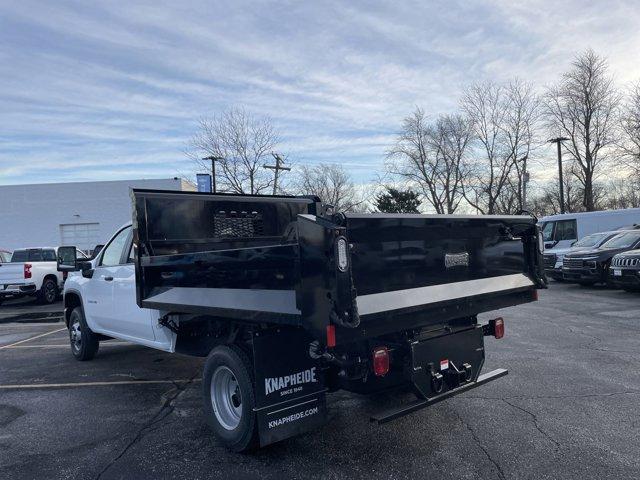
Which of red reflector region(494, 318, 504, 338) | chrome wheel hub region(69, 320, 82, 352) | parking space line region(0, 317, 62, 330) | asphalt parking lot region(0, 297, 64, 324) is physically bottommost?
parking space line region(0, 317, 62, 330)

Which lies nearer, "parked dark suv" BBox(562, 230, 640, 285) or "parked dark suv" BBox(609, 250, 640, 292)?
"parked dark suv" BBox(609, 250, 640, 292)

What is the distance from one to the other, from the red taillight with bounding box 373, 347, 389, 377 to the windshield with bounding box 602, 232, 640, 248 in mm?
13581

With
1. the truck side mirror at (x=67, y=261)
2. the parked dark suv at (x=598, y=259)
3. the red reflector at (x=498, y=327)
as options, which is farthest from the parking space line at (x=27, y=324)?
the parked dark suv at (x=598, y=259)

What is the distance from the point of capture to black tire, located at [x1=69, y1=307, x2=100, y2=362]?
24.5ft

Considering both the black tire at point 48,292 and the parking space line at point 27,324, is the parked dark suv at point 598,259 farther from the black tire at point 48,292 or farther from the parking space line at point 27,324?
the black tire at point 48,292

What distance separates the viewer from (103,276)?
22.1 ft

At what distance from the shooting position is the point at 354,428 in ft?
15.1

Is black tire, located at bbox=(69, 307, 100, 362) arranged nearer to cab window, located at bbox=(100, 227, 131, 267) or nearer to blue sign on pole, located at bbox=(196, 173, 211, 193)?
cab window, located at bbox=(100, 227, 131, 267)

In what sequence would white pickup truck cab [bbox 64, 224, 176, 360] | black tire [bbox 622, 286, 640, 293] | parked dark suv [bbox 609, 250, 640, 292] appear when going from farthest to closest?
black tire [bbox 622, 286, 640, 293], parked dark suv [bbox 609, 250, 640, 292], white pickup truck cab [bbox 64, 224, 176, 360]

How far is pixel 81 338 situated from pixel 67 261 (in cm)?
117

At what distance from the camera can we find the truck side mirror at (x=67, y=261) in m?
7.27

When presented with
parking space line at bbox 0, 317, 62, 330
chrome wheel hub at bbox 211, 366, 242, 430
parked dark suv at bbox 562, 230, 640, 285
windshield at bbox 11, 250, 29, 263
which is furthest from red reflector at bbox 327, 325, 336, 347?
windshield at bbox 11, 250, 29, 263

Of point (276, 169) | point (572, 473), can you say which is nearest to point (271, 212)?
point (572, 473)

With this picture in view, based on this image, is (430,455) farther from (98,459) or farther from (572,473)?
(98,459)
